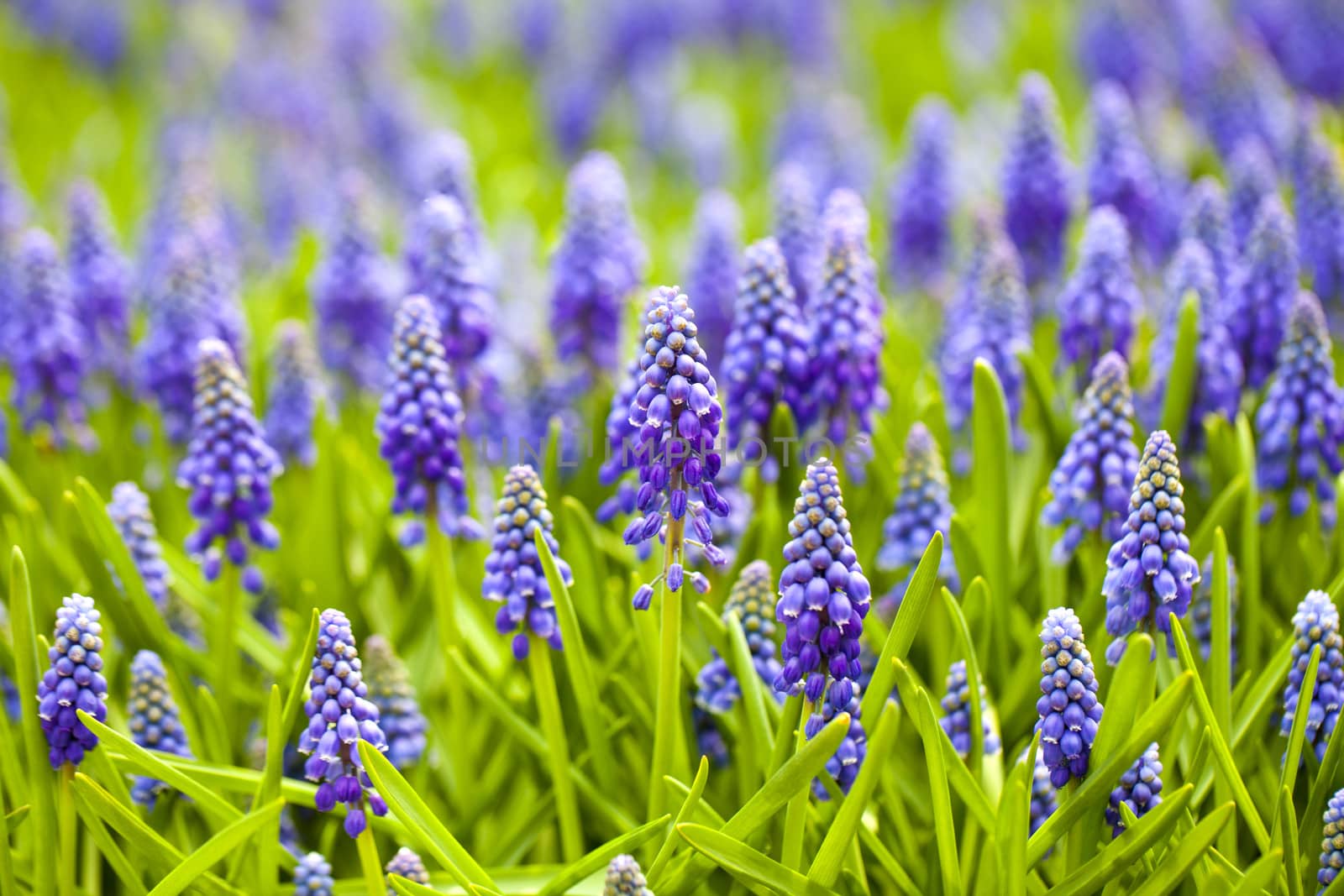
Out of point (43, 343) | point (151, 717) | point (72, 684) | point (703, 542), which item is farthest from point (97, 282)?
point (703, 542)

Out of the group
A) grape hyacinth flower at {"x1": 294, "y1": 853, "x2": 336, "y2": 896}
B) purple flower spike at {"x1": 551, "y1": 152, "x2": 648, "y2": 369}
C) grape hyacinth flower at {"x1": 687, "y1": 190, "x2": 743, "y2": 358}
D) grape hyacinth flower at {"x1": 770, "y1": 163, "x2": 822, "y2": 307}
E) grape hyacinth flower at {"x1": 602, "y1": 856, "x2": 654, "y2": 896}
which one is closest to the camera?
grape hyacinth flower at {"x1": 602, "y1": 856, "x2": 654, "y2": 896}

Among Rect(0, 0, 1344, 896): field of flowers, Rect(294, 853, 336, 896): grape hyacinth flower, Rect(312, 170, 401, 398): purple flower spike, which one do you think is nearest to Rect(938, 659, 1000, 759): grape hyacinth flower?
Rect(0, 0, 1344, 896): field of flowers

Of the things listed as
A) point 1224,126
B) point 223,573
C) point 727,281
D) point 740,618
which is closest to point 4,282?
Answer: point 223,573

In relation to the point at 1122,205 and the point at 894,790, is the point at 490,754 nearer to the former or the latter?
the point at 894,790

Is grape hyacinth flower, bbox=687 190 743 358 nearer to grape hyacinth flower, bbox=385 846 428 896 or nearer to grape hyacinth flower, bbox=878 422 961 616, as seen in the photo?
grape hyacinth flower, bbox=878 422 961 616

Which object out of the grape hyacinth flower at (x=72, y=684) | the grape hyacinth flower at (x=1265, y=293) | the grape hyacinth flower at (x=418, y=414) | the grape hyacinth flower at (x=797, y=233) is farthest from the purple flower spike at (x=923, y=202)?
the grape hyacinth flower at (x=72, y=684)

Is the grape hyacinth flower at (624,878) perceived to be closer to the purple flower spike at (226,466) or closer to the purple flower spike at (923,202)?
the purple flower spike at (226,466)

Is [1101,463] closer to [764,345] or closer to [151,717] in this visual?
[764,345]
